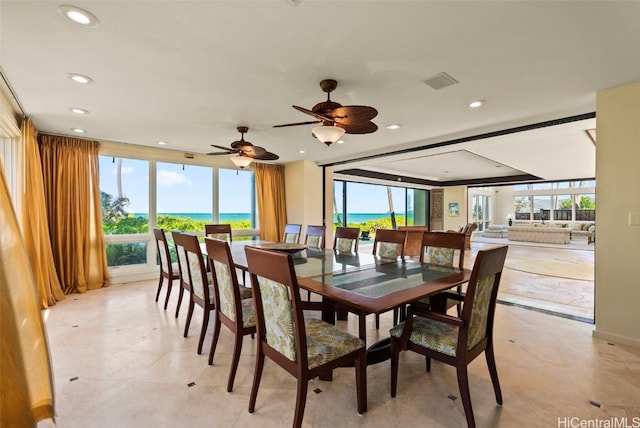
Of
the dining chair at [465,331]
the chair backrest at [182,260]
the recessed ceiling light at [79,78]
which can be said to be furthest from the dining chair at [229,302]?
the recessed ceiling light at [79,78]

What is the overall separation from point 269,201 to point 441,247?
4155 mm

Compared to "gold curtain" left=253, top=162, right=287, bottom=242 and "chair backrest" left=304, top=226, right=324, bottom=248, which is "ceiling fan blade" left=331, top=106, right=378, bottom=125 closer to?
"chair backrest" left=304, top=226, right=324, bottom=248

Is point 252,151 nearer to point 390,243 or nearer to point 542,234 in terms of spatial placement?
point 390,243

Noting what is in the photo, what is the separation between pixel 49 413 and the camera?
133 cm

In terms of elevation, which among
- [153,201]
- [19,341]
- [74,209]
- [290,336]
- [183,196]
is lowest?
[290,336]

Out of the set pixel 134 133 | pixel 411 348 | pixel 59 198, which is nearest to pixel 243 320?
pixel 411 348

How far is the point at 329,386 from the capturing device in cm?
202

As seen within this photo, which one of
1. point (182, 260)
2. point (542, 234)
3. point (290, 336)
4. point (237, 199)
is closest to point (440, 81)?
point (290, 336)

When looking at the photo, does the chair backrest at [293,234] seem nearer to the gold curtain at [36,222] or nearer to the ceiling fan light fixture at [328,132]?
the ceiling fan light fixture at [328,132]

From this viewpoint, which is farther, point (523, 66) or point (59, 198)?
point (59, 198)

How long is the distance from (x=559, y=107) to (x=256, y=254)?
11.5 ft

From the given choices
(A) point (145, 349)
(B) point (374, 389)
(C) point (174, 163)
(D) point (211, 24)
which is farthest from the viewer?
(C) point (174, 163)

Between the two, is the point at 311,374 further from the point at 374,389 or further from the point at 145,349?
the point at 145,349

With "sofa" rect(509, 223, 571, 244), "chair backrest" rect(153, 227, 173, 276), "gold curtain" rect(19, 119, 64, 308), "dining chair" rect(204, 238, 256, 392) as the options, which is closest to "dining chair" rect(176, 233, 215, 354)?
"dining chair" rect(204, 238, 256, 392)
